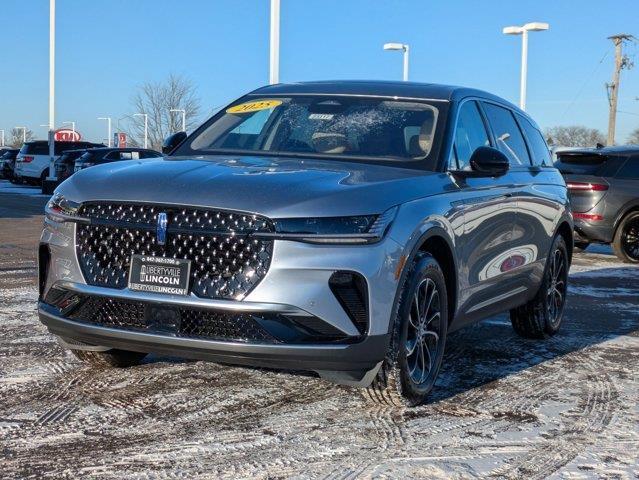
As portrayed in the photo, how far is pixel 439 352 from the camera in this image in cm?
515

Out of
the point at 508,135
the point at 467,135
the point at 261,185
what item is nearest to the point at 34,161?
the point at 508,135

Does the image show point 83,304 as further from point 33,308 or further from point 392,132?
point 33,308

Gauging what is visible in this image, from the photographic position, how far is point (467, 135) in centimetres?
595

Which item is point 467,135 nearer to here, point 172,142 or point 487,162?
point 487,162

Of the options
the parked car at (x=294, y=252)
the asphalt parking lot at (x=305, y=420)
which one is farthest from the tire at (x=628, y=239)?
the parked car at (x=294, y=252)

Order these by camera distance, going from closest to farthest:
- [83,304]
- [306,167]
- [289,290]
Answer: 1. [289,290]
2. [83,304]
3. [306,167]

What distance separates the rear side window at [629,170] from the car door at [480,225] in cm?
797

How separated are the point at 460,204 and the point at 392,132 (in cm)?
65

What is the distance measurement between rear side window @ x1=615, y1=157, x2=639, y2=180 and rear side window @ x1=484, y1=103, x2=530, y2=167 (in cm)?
715

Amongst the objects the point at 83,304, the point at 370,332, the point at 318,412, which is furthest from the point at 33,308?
the point at 370,332

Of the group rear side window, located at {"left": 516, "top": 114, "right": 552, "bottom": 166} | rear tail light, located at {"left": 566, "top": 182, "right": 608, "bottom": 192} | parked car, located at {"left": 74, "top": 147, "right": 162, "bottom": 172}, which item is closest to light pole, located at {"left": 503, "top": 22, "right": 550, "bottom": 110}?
parked car, located at {"left": 74, "top": 147, "right": 162, "bottom": 172}

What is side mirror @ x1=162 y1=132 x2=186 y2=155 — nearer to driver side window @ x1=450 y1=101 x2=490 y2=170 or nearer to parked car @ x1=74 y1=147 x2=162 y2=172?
driver side window @ x1=450 y1=101 x2=490 y2=170

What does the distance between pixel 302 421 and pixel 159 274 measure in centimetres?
97

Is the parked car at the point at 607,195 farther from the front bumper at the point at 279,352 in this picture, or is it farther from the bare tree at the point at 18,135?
the bare tree at the point at 18,135
